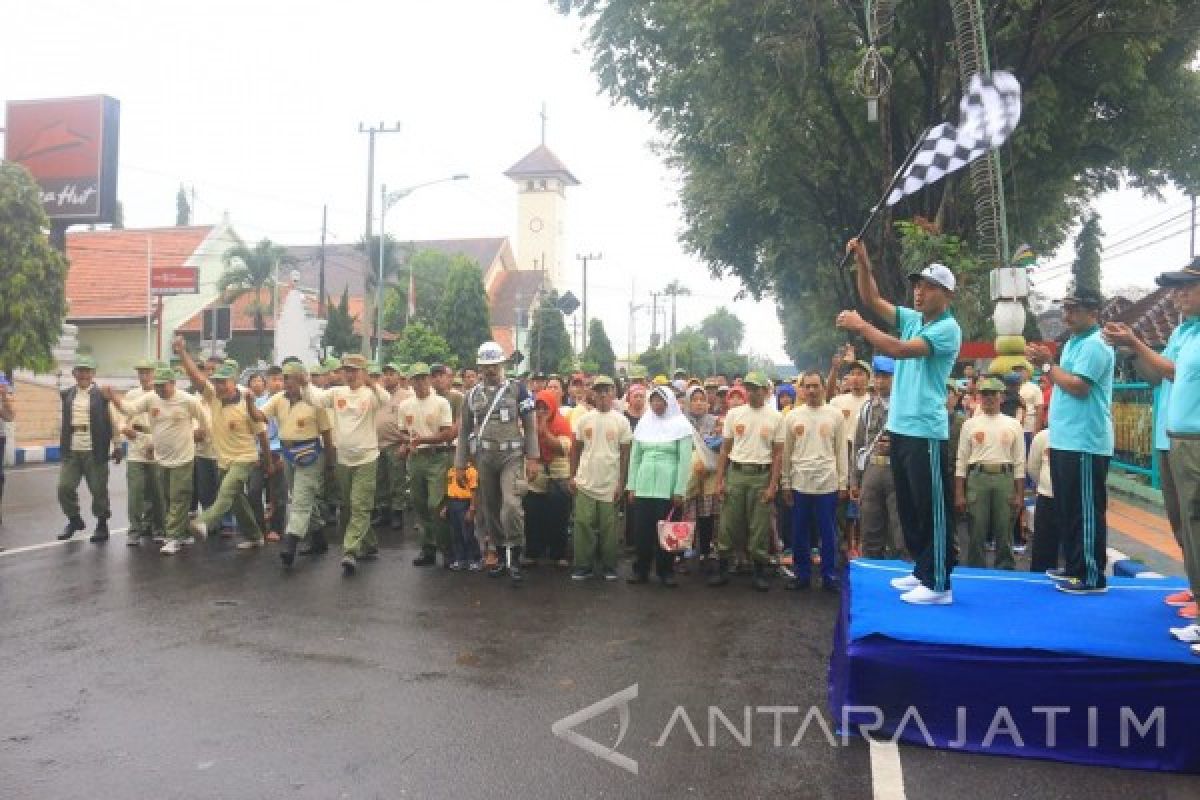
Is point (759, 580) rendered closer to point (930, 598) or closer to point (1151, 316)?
point (930, 598)

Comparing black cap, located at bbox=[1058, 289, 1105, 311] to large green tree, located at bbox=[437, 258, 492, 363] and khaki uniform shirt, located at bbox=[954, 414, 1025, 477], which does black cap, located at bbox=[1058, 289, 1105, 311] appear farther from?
large green tree, located at bbox=[437, 258, 492, 363]

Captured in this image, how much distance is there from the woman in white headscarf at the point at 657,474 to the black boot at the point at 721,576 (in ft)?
1.04

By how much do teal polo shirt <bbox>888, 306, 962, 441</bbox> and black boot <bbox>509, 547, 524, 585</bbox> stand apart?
12.4ft

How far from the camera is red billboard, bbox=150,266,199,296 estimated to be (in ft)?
111

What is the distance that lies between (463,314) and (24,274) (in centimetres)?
3215

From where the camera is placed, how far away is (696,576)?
8227 mm

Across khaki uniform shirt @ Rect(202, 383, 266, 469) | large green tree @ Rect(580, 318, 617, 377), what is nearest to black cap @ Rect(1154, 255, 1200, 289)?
khaki uniform shirt @ Rect(202, 383, 266, 469)

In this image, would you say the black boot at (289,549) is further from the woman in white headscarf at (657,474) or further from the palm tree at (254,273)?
the palm tree at (254,273)

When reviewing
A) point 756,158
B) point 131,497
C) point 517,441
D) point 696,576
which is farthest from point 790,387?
point 756,158

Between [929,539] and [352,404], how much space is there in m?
5.48

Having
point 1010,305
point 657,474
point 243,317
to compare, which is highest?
point 243,317

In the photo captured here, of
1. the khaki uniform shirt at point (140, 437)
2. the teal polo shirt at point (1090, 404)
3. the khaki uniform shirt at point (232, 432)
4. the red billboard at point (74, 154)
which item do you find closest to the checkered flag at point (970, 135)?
the teal polo shirt at point (1090, 404)

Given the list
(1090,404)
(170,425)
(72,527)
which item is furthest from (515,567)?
(72,527)

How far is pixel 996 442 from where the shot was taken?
26.3 feet
